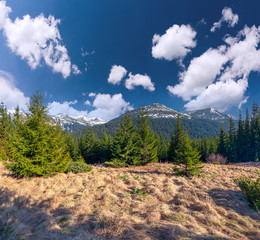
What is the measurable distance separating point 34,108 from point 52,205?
332 inches

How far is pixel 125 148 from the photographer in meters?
20.1

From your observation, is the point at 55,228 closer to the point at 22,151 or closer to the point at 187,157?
the point at 22,151

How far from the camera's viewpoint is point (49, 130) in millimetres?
10711

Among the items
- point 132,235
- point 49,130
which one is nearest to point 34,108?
point 49,130

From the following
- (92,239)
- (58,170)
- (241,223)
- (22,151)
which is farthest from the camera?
(58,170)

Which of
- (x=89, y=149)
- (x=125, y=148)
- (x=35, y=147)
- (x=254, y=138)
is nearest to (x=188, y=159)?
(x=125, y=148)

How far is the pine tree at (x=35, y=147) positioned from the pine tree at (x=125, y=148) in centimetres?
970

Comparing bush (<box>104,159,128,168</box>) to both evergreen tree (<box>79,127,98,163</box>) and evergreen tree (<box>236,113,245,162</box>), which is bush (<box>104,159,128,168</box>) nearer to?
evergreen tree (<box>79,127,98,163</box>)

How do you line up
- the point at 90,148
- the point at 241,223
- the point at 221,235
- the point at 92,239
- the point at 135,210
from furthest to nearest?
the point at 90,148
the point at 135,210
the point at 241,223
the point at 221,235
the point at 92,239

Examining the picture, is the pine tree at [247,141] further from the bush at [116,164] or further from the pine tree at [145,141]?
the bush at [116,164]

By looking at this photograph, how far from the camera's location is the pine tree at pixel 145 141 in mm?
20703

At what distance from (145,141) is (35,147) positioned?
15465 millimetres

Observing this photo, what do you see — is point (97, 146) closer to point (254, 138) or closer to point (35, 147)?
point (35, 147)

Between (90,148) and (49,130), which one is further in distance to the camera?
(90,148)
